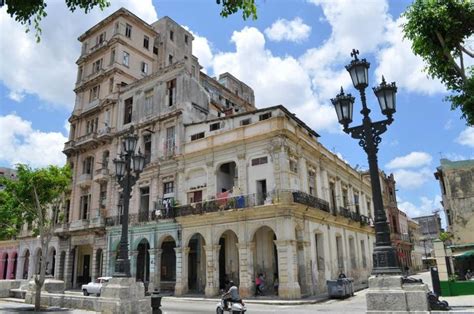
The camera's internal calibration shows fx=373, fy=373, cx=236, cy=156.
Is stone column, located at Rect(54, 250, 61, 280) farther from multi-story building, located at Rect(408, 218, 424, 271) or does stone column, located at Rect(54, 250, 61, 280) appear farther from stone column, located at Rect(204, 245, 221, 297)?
multi-story building, located at Rect(408, 218, 424, 271)

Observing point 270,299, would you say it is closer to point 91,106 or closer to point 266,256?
point 266,256

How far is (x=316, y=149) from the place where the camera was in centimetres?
2506

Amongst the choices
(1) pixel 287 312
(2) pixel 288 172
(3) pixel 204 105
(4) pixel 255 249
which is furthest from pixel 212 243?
(3) pixel 204 105

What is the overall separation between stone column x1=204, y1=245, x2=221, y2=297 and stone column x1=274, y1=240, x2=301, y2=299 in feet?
12.8

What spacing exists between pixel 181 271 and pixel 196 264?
1.91 metres

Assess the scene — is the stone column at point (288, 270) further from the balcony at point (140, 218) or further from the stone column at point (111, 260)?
the stone column at point (111, 260)

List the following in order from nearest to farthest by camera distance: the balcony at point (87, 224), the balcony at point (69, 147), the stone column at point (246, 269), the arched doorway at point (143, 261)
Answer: the stone column at point (246, 269) < the arched doorway at point (143, 261) < the balcony at point (87, 224) < the balcony at point (69, 147)

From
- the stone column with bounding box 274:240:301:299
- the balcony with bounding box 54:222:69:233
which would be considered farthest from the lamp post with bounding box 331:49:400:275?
the balcony with bounding box 54:222:69:233

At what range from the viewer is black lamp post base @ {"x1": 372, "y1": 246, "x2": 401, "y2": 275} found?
22.4 feet

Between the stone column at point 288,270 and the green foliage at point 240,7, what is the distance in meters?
15.4

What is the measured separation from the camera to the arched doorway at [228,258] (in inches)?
890

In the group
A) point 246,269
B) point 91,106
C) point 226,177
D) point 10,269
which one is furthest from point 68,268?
point 246,269

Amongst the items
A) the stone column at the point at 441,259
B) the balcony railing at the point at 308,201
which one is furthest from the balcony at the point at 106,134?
the stone column at the point at 441,259

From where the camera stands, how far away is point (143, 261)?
2692 cm
